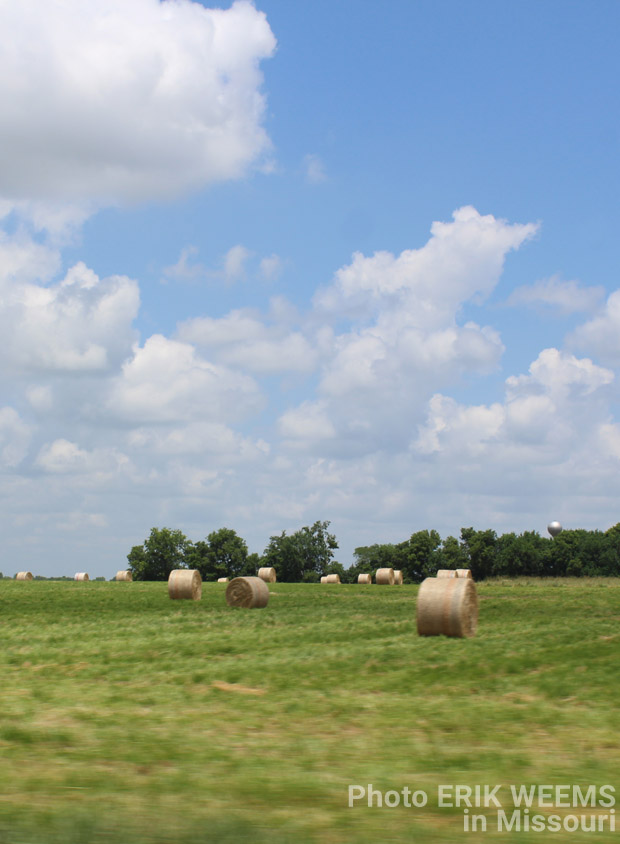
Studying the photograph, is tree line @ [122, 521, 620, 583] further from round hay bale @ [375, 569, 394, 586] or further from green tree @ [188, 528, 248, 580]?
round hay bale @ [375, 569, 394, 586]

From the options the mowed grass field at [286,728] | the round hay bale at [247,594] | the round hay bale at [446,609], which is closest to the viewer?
the mowed grass field at [286,728]

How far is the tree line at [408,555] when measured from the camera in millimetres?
108062

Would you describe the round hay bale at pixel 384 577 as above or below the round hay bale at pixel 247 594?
below

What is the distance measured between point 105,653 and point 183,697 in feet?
19.3

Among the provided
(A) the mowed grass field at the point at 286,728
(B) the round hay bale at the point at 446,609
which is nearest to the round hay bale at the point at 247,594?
(A) the mowed grass field at the point at 286,728

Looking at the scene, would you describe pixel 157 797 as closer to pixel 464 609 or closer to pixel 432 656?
pixel 432 656

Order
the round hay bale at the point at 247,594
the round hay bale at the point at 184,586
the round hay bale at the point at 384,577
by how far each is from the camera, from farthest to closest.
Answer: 1. the round hay bale at the point at 384,577
2. the round hay bale at the point at 184,586
3. the round hay bale at the point at 247,594

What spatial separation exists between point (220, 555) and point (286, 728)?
120 m

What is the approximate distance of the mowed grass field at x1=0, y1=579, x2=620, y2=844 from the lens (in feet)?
24.6

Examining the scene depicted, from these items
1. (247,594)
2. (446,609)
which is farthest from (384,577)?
(446,609)

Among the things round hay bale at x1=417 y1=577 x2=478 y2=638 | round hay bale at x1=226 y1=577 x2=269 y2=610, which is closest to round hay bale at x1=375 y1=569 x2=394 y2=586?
round hay bale at x1=226 y1=577 x2=269 y2=610

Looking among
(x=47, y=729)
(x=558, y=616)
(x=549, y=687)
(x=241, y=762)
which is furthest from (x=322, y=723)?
(x=558, y=616)

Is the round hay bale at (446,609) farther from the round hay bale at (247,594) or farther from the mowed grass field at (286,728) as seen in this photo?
the round hay bale at (247,594)

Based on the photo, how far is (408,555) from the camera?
12138 cm
